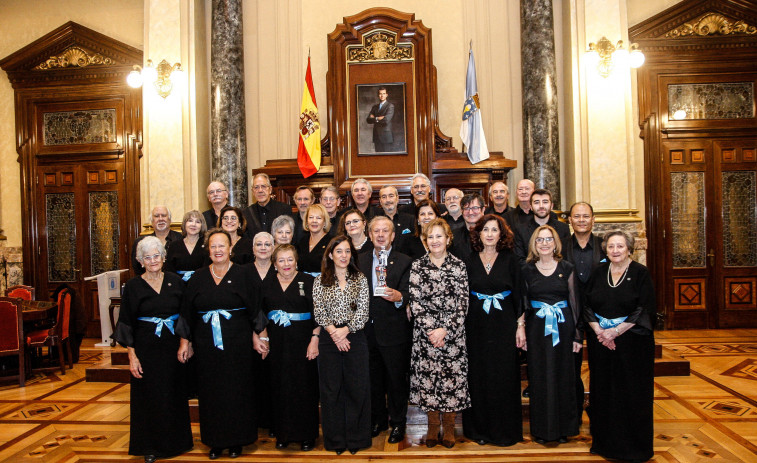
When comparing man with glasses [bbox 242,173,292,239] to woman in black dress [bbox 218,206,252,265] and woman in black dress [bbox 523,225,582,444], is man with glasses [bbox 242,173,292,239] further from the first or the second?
woman in black dress [bbox 523,225,582,444]

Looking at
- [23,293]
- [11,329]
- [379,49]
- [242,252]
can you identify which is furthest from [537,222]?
[23,293]

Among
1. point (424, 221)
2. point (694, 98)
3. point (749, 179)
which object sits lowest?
point (424, 221)

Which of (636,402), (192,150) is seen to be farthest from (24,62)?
(636,402)

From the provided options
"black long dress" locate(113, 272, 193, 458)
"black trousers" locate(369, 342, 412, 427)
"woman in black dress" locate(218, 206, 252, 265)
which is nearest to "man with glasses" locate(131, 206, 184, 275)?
"woman in black dress" locate(218, 206, 252, 265)

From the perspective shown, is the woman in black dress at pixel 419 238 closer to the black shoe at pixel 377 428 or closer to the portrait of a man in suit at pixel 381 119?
the black shoe at pixel 377 428

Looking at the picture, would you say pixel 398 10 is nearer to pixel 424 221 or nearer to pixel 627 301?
pixel 424 221

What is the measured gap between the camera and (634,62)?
7043 mm

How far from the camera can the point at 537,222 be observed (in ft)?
15.9

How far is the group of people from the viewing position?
3768mm

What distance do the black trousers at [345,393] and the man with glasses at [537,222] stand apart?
1.65 meters

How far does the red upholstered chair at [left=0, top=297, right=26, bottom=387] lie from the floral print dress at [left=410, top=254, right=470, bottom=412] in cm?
441

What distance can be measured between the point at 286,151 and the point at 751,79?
6.62 metres

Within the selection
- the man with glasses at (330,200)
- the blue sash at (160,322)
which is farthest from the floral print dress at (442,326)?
the blue sash at (160,322)

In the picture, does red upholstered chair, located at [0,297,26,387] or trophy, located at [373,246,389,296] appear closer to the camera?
trophy, located at [373,246,389,296]
